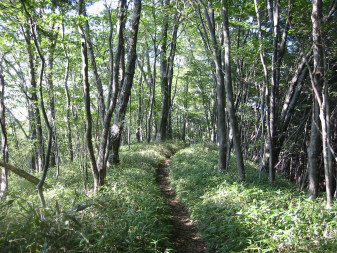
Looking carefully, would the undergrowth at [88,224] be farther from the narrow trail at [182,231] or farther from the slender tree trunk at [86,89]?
the slender tree trunk at [86,89]

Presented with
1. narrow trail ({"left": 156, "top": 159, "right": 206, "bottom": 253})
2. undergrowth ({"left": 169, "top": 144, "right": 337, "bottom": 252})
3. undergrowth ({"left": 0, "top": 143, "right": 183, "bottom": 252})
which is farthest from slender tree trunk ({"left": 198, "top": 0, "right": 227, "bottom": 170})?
undergrowth ({"left": 0, "top": 143, "right": 183, "bottom": 252})

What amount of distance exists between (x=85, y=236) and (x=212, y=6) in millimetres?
7986

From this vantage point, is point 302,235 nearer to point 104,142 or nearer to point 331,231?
point 331,231

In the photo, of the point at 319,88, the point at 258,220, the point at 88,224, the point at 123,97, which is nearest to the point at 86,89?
the point at 88,224

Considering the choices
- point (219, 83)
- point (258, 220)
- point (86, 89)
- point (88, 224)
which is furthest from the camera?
point (219, 83)

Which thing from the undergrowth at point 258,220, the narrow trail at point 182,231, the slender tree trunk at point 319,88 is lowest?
the narrow trail at point 182,231

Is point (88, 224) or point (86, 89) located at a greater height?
point (86, 89)

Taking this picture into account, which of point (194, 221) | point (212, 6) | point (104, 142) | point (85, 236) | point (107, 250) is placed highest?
point (212, 6)

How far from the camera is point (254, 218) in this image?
430cm

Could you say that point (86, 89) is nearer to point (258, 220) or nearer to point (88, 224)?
point (88, 224)

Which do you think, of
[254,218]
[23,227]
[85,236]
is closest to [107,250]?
[85,236]

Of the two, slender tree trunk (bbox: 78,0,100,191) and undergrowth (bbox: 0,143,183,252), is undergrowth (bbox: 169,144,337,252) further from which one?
slender tree trunk (bbox: 78,0,100,191)

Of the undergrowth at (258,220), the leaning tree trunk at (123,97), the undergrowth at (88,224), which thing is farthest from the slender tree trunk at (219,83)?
the undergrowth at (88,224)

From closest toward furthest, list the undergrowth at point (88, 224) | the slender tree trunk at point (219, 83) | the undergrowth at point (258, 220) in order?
the undergrowth at point (88, 224)
the undergrowth at point (258, 220)
the slender tree trunk at point (219, 83)
